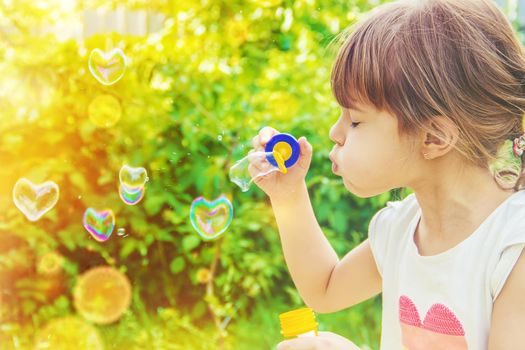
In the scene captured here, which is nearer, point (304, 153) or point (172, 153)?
point (304, 153)

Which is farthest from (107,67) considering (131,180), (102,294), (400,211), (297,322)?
(297,322)

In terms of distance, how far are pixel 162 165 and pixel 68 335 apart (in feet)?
2.21

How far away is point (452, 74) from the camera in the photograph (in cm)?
129

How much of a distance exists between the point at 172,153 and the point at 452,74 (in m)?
1.57

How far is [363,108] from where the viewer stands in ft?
4.34

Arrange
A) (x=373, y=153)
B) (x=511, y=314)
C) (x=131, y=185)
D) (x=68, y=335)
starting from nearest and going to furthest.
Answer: (x=511, y=314) → (x=373, y=153) → (x=131, y=185) → (x=68, y=335)

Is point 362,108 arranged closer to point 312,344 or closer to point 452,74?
point 452,74

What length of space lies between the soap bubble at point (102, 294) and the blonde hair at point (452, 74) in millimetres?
1749

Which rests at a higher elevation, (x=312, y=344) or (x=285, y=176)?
(x=285, y=176)

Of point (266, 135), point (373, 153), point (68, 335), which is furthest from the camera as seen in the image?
point (68, 335)

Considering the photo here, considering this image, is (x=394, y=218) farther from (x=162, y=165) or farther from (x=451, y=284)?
(x=162, y=165)

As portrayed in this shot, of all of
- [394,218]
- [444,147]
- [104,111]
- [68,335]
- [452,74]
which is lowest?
[68,335]

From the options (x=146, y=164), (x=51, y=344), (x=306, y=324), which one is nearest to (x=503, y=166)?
(x=306, y=324)

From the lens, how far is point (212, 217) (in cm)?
221
